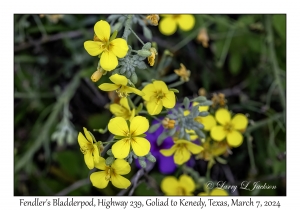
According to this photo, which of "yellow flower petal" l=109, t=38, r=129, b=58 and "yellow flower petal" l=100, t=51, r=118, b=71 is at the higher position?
"yellow flower petal" l=109, t=38, r=129, b=58

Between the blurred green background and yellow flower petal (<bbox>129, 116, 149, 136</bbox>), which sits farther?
the blurred green background

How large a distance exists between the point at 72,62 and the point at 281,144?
1.99 metres

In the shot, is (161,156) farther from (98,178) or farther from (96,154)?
(96,154)

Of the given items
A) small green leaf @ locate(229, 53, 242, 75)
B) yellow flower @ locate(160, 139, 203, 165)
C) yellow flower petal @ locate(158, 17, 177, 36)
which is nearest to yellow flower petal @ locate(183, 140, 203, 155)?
yellow flower @ locate(160, 139, 203, 165)

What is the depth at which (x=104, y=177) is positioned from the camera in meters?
2.17

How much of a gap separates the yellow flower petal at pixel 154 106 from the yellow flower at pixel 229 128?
625mm

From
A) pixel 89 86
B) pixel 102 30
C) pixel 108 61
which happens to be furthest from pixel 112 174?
pixel 89 86

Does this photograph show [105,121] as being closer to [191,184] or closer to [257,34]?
[191,184]

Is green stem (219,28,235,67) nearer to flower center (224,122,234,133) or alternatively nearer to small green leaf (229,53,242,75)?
small green leaf (229,53,242,75)

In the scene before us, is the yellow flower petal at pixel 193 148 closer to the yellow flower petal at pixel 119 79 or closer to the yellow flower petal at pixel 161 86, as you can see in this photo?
the yellow flower petal at pixel 161 86

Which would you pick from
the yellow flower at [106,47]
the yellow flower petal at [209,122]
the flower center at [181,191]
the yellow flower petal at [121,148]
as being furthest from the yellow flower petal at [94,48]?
the flower center at [181,191]

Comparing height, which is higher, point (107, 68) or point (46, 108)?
point (46, 108)

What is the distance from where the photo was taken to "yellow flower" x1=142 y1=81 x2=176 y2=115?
2.21m
